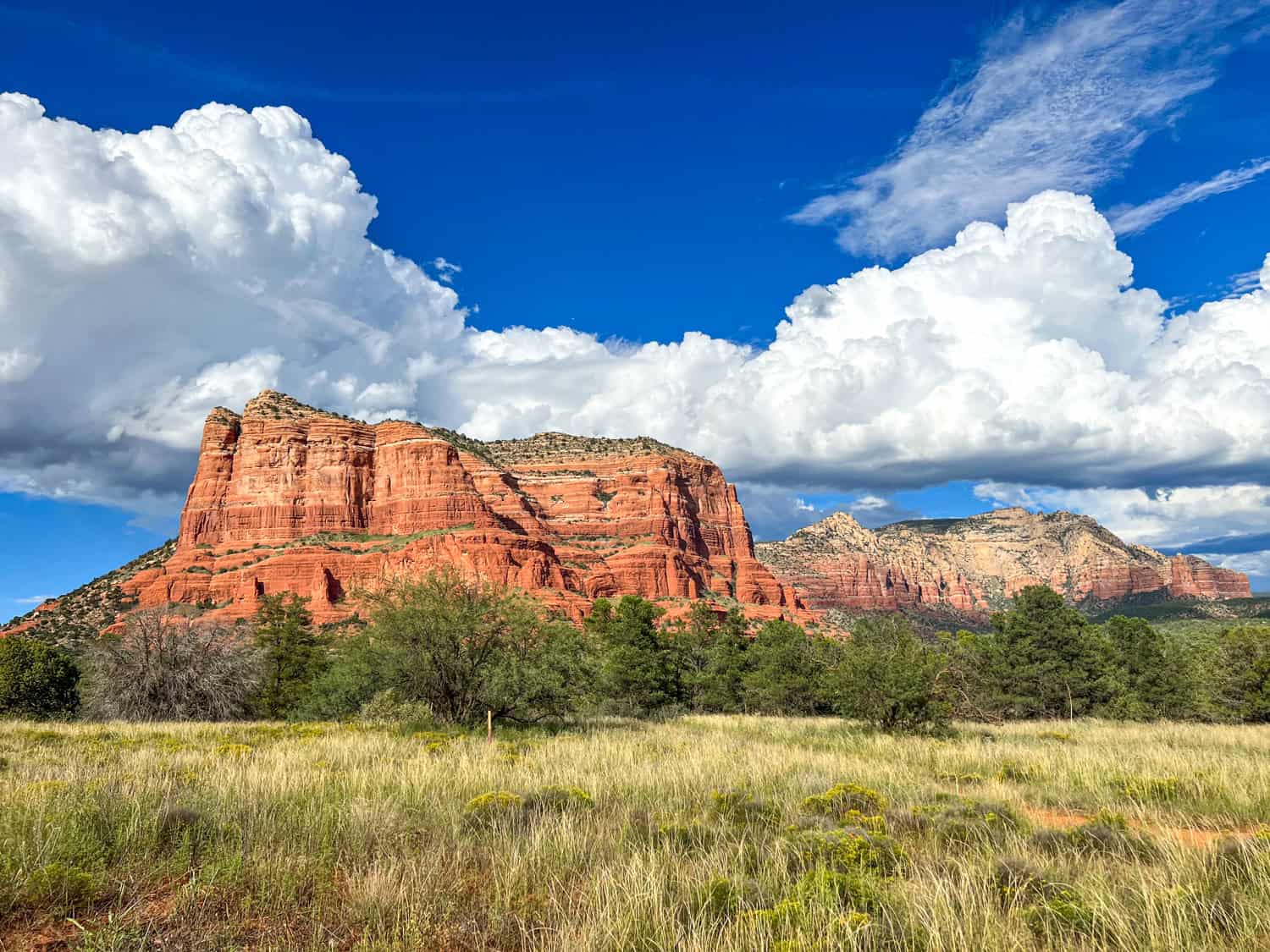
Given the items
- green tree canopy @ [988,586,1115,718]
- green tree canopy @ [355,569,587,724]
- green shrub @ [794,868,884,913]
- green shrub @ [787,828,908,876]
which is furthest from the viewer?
green tree canopy @ [988,586,1115,718]

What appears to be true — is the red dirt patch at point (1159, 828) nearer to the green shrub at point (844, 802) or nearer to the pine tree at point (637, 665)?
the green shrub at point (844, 802)

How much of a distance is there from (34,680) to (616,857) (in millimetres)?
49995

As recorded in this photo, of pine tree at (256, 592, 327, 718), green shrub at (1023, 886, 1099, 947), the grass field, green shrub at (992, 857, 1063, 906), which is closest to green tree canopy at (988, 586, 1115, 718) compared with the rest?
the grass field

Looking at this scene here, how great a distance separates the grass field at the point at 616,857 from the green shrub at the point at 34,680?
121 feet

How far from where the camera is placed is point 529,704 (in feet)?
76.5

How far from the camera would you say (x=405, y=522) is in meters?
119

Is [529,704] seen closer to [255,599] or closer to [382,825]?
[382,825]

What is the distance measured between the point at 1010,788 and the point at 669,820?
6.64 meters

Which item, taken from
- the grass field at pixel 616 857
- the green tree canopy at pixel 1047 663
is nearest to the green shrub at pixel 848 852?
the grass field at pixel 616 857

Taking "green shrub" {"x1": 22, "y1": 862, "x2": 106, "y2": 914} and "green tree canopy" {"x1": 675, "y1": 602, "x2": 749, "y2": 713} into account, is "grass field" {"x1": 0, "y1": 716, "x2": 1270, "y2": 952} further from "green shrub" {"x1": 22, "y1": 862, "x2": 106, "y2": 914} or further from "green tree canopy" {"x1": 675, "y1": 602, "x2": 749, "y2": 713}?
"green tree canopy" {"x1": 675, "y1": 602, "x2": 749, "y2": 713}

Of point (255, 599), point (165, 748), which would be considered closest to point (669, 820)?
point (165, 748)

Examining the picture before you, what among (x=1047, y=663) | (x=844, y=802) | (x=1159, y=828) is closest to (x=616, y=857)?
(x=844, y=802)

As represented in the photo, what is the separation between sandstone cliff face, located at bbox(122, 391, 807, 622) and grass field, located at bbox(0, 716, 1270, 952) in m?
87.5

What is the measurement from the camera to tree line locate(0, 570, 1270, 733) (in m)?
22.5
